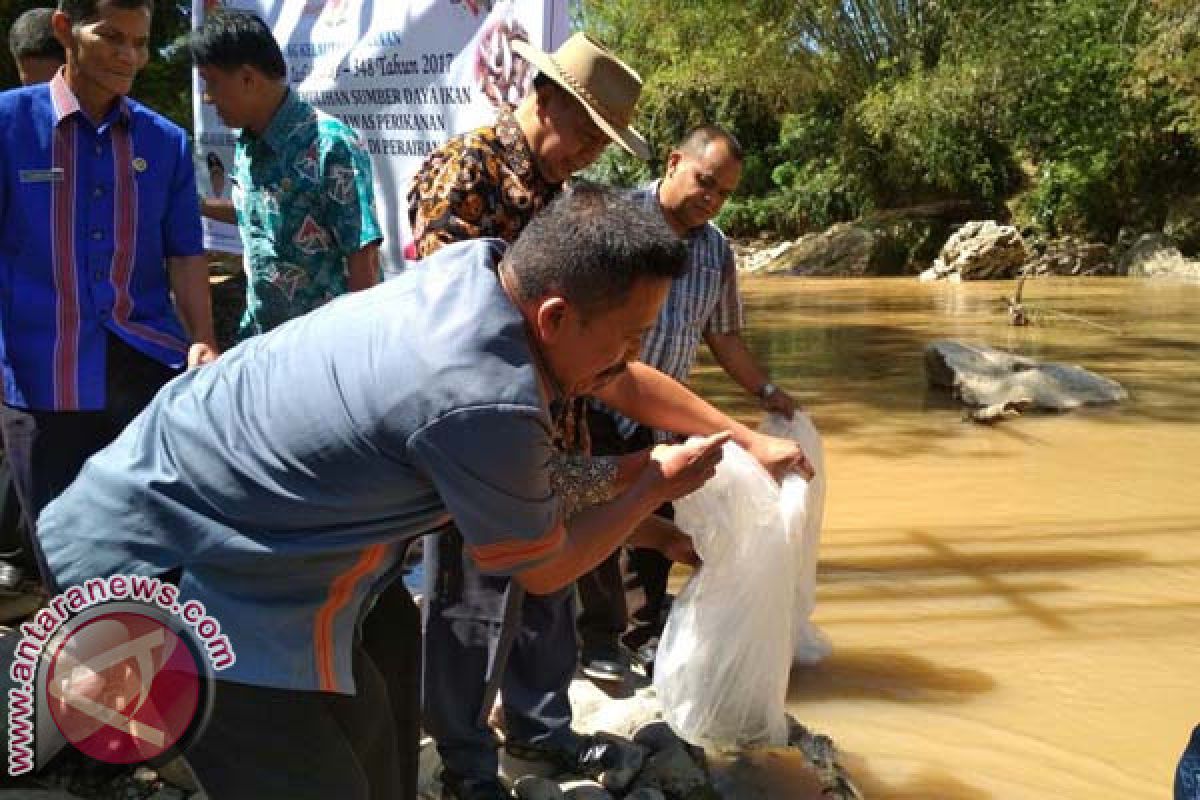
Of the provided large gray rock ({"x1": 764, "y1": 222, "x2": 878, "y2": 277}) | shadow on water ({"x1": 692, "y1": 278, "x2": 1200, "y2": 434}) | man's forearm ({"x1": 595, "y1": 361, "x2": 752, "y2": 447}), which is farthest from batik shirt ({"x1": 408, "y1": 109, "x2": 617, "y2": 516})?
large gray rock ({"x1": 764, "y1": 222, "x2": 878, "y2": 277})

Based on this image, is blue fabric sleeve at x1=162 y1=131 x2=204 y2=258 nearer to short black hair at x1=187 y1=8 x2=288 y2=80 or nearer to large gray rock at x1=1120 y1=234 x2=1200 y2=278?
short black hair at x1=187 y1=8 x2=288 y2=80

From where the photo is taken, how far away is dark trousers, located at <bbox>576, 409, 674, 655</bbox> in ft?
11.4

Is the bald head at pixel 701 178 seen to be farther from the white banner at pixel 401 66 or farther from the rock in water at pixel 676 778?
the rock in water at pixel 676 778

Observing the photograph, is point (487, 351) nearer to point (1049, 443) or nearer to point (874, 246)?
point (1049, 443)

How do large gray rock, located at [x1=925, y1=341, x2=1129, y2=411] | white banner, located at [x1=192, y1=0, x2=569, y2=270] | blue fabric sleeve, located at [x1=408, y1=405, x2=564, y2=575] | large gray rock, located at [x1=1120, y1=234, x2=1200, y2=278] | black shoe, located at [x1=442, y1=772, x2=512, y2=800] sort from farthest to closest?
large gray rock, located at [x1=1120, y1=234, x2=1200, y2=278] < large gray rock, located at [x1=925, y1=341, x2=1129, y2=411] < white banner, located at [x1=192, y1=0, x2=569, y2=270] < black shoe, located at [x1=442, y1=772, x2=512, y2=800] < blue fabric sleeve, located at [x1=408, y1=405, x2=564, y2=575]

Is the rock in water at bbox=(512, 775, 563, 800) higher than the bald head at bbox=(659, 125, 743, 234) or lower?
lower

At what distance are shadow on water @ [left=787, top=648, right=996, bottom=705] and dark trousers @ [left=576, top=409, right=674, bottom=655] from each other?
0.50 meters

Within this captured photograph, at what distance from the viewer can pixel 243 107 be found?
10.6 feet

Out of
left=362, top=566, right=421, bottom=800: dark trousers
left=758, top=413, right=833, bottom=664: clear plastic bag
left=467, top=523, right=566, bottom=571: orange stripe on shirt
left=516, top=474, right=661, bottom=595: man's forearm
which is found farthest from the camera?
left=758, top=413, right=833, bottom=664: clear plastic bag

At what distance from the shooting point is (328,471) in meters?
1.67

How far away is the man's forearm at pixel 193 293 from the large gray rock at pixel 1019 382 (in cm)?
628

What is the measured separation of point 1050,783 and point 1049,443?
14.5 feet

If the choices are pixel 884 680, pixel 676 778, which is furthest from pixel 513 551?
pixel 884 680

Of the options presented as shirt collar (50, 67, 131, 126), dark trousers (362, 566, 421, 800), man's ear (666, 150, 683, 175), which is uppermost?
shirt collar (50, 67, 131, 126)
